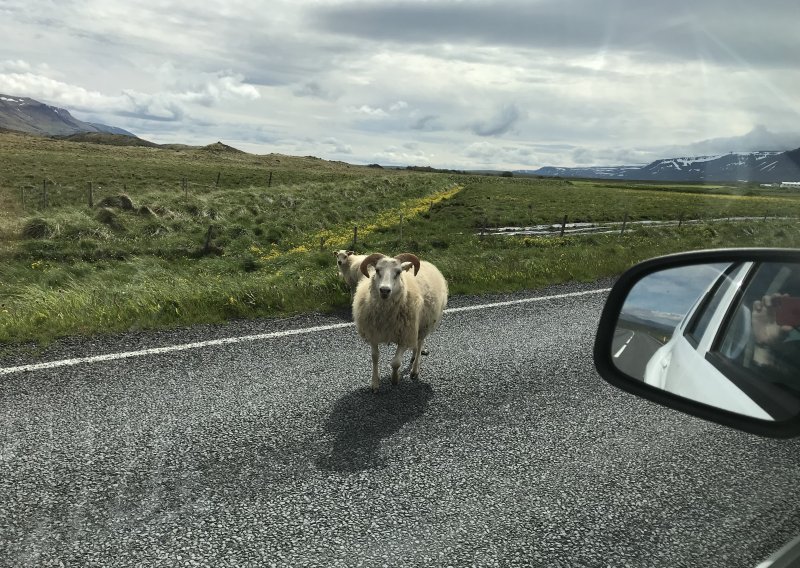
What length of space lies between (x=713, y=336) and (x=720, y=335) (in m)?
0.07

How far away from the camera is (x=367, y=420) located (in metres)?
5.35

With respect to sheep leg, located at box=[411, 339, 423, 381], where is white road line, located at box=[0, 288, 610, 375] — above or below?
below

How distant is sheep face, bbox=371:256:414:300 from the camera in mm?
6199

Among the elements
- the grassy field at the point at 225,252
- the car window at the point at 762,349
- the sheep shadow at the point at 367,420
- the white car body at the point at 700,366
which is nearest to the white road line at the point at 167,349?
the grassy field at the point at 225,252

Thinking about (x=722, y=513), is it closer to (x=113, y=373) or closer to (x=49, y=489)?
(x=49, y=489)

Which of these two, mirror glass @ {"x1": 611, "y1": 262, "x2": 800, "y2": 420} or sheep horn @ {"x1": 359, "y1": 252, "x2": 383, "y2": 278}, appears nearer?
mirror glass @ {"x1": 611, "y1": 262, "x2": 800, "y2": 420}

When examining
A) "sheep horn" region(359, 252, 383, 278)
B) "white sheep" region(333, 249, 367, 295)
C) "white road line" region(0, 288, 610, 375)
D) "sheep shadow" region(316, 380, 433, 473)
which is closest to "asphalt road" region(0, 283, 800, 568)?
"sheep shadow" region(316, 380, 433, 473)

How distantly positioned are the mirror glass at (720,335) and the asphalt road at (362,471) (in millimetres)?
1337

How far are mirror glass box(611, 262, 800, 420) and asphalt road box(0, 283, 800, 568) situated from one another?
52.6 inches

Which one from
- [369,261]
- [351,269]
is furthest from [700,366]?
[351,269]

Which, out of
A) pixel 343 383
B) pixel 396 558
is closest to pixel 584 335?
pixel 343 383

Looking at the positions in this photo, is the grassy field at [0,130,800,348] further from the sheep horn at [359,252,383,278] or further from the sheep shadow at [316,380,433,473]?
the sheep shadow at [316,380,433,473]

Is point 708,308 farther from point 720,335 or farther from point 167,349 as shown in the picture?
point 167,349

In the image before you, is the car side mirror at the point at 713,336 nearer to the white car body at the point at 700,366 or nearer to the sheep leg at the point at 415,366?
the white car body at the point at 700,366
